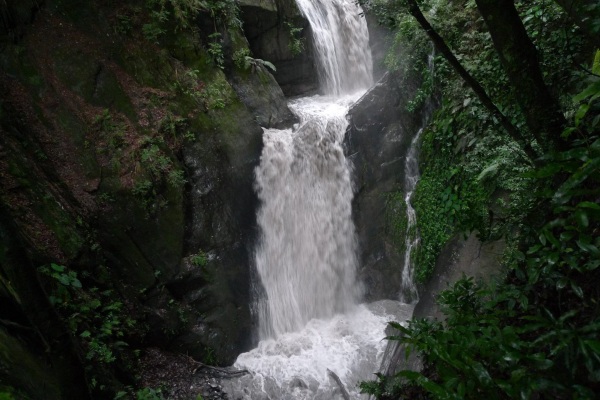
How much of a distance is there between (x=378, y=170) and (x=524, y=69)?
245 inches

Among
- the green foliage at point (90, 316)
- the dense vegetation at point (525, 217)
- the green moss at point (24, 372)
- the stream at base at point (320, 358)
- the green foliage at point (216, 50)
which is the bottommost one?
the stream at base at point (320, 358)

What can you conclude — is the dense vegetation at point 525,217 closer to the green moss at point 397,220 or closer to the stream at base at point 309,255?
the green moss at point 397,220

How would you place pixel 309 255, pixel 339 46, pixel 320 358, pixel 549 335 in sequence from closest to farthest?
pixel 549 335, pixel 320 358, pixel 309 255, pixel 339 46

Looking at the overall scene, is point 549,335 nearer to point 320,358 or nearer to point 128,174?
point 320,358

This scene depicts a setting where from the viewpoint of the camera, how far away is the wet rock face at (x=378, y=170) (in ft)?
28.0

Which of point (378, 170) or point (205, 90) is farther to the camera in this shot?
point (378, 170)

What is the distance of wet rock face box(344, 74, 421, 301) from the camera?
8523mm

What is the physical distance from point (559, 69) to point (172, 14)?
24.1 feet

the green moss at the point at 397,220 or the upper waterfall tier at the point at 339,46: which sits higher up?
the upper waterfall tier at the point at 339,46

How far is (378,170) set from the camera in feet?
28.5

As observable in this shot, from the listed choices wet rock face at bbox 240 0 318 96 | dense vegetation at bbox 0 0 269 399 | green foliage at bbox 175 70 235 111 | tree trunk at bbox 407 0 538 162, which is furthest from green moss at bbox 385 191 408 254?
tree trunk at bbox 407 0 538 162

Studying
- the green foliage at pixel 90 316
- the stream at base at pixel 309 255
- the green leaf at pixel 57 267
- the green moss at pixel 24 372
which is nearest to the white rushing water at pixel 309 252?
the stream at base at pixel 309 255

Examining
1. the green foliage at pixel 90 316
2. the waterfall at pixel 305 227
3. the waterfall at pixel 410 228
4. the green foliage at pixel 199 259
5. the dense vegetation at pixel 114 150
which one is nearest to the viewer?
the green foliage at pixel 90 316

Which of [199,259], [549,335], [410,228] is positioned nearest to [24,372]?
[549,335]
